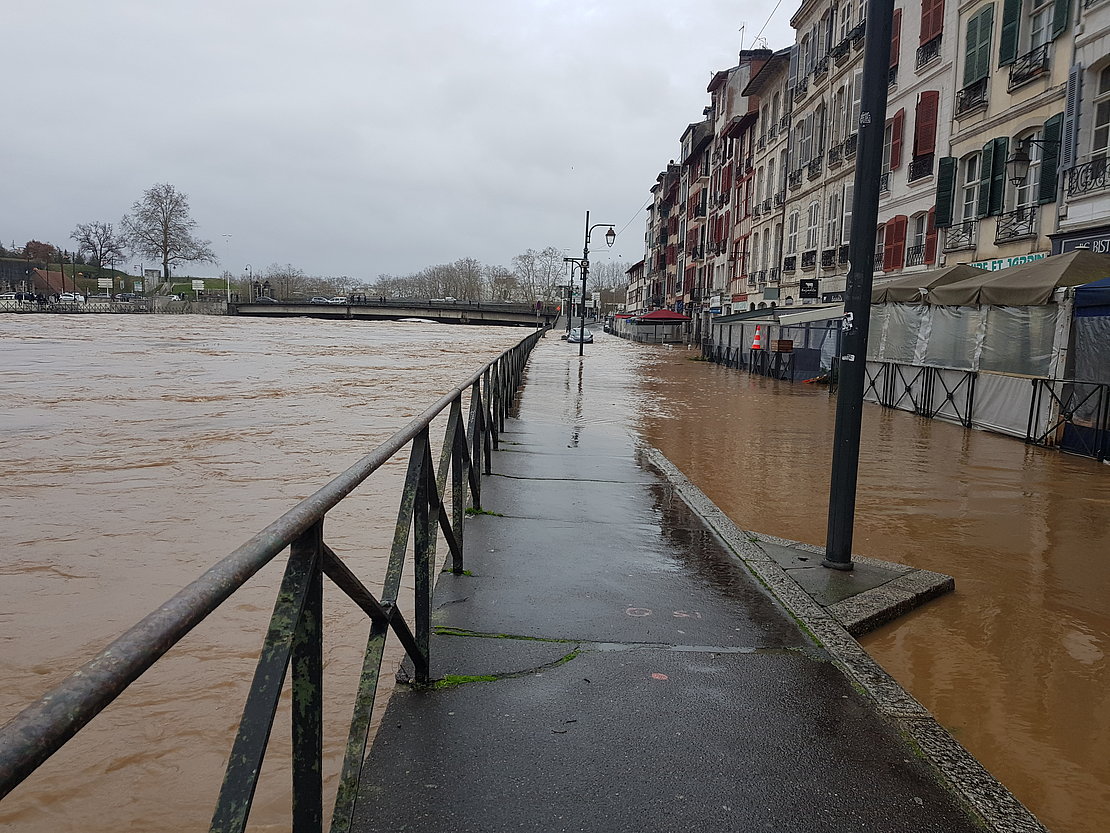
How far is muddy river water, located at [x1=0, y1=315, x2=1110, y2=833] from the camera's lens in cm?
357

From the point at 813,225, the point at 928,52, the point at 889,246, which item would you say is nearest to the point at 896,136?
the point at 928,52

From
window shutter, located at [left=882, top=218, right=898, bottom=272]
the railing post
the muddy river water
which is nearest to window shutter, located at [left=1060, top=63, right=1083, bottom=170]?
the muddy river water

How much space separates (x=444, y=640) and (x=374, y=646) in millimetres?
1220

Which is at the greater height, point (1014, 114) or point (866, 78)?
point (1014, 114)

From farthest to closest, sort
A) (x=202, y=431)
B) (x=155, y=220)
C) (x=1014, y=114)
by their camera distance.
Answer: (x=155, y=220) → (x=1014, y=114) → (x=202, y=431)

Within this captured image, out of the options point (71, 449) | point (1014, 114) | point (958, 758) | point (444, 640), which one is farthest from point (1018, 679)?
point (1014, 114)

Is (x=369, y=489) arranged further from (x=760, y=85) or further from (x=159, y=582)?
(x=760, y=85)

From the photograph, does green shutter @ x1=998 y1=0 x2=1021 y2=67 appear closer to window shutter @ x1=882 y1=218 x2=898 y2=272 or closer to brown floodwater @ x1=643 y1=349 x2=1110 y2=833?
window shutter @ x1=882 y1=218 x2=898 y2=272

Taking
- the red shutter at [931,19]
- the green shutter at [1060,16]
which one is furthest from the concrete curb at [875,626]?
the red shutter at [931,19]

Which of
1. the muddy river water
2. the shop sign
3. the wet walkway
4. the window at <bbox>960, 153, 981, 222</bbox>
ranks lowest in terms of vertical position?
the muddy river water

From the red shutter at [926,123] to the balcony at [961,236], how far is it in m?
2.56

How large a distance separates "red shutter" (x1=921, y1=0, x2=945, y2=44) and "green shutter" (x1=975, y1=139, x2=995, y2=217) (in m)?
4.67

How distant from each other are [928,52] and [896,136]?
2.45 metres

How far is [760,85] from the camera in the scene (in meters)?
41.6
